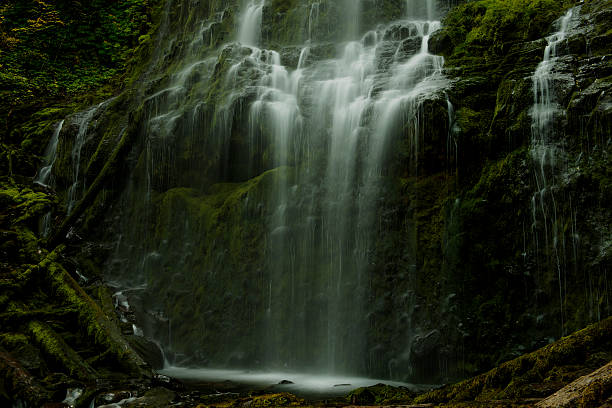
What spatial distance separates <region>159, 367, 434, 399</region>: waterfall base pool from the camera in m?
7.75

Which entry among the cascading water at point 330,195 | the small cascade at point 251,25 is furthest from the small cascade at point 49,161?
the cascading water at point 330,195

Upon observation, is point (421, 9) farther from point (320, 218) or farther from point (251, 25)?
point (320, 218)

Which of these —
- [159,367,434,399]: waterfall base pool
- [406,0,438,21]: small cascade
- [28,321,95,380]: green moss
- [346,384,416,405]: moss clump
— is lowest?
[159,367,434,399]: waterfall base pool

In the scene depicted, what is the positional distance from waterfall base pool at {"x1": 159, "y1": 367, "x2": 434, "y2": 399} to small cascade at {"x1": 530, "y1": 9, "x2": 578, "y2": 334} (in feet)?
9.91

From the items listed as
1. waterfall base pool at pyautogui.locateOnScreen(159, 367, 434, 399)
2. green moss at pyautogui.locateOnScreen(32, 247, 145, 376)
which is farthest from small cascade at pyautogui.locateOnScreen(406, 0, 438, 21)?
green moss at pyautogui.locateOnScreen(32, 247, 145, 376)

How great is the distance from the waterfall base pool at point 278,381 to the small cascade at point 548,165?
302 centimetres

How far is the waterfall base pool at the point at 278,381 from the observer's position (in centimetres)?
775

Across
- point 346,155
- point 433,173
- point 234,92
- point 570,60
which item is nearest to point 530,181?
point 433,173

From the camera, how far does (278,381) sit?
28.2 feet

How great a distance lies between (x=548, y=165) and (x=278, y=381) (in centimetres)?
608

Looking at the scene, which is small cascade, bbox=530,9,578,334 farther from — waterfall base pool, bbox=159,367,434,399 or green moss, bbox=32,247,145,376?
green moss, bbox=32,247,145,376

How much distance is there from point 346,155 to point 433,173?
1942 millimetres

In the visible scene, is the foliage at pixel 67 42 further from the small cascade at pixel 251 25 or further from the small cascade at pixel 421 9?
the small cascade at pixel 421 9

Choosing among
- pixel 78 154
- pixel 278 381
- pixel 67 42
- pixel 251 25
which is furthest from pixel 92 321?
pixel 67 42
